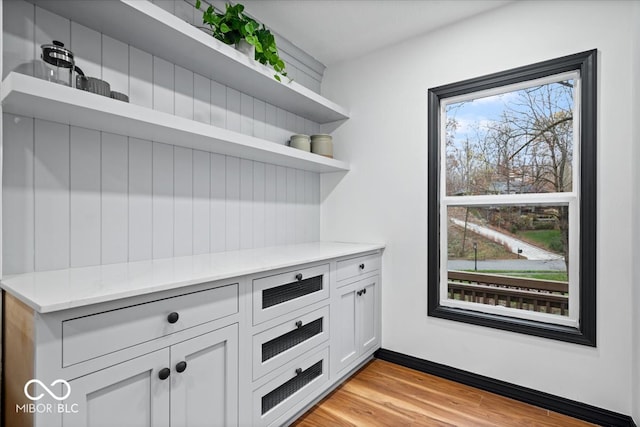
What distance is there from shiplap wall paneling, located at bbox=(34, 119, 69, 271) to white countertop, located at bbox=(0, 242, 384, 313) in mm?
77

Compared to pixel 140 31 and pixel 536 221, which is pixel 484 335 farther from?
pixel 140 31

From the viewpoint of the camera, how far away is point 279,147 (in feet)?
6.72

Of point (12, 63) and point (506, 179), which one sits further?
point (506, 179)

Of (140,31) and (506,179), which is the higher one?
(140,31)

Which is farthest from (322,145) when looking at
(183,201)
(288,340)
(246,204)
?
(288,340)

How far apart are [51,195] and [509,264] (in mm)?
2552

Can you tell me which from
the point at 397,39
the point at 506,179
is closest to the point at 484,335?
the point at 506,179

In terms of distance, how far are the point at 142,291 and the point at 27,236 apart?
677mm

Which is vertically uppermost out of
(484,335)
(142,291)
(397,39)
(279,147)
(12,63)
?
(397,39)

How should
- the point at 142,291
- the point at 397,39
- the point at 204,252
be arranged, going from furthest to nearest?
1. the point at 397,39
2. the point at 204,252
3. the point at 142,291

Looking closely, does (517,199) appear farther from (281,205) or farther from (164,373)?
(164,373)

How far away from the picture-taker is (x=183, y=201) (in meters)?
1.84

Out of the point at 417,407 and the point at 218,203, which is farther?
the point at 218,203

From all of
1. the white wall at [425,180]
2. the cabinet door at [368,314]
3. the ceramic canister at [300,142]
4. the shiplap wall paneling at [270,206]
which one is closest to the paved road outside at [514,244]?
the white wall at [425,180]
